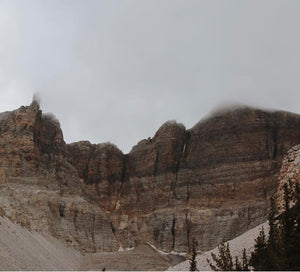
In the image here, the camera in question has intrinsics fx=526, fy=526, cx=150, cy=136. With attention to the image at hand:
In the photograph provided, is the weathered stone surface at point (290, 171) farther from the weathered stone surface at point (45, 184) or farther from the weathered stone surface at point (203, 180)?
the weathered stone surface at point (203, 180)

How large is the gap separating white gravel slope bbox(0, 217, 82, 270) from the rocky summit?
468cm

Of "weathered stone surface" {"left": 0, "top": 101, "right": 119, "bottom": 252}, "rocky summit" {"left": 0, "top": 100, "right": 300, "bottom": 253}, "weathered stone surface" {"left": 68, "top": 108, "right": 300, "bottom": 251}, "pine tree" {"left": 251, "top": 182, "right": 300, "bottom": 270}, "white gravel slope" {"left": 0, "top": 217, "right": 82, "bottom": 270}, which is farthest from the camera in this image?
"weathered stone surface" {"left": 68, "top": 108, "right": 300, "bottom": 251}

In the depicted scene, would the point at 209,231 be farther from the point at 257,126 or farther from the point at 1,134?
the point at 1,134

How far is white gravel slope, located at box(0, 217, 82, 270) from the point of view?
146 ft

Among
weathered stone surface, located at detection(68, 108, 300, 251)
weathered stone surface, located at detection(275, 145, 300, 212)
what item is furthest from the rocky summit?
weathered stone surface, located at detection(275, 145, 300, 212)

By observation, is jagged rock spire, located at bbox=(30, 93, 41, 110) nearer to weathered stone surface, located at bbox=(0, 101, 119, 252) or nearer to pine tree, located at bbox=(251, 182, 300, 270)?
weathered stone surface, located at bbox=(0, 101, 119, 252)

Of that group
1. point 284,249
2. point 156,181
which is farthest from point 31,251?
point 284,249

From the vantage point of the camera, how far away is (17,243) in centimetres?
5053

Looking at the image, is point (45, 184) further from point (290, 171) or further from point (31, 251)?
point (290, 171)

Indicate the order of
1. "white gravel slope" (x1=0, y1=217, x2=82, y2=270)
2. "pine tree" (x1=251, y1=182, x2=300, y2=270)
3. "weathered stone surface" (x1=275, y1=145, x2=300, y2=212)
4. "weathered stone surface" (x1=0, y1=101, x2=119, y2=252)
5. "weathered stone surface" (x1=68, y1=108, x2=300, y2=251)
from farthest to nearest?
"weathered stone surface" (x1=68, y1=108, x2=300, y2=251), "weathered stone surface" (x1=0, y1=101, x2=119, y2=252), "white gravel slope" (x1=0, y1=217, x2=82, y2=270), "weathered stone surface" (x1=275, y1=145, x2=300, y2=212), "pine tree" (x1=251, y1=182, x2=300, y2=270)

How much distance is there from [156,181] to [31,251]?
3980 cm

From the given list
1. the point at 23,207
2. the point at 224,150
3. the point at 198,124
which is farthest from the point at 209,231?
the point at 23,207

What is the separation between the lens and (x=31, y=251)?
172 feet

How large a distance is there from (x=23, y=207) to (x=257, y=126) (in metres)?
39.0
